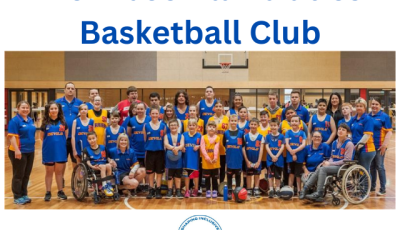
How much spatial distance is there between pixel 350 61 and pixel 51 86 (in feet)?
46.8

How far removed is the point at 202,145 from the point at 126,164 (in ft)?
4.01

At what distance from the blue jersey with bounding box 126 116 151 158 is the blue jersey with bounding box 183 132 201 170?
0.72 m

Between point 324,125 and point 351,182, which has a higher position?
point 324,125

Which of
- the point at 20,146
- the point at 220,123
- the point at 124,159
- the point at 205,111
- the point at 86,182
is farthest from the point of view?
the point at 205,111

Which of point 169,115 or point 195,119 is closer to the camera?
point 195,119

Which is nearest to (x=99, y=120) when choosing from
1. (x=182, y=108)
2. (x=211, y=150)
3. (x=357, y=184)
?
(x=182, y=108)

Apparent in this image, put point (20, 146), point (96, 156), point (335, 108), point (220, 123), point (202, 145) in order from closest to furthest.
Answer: point (20, 146) → point (96, 156) → point (202, 145) → point (220, 123) → point (335, 108)

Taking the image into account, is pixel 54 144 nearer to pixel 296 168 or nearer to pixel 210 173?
pixel 210 173

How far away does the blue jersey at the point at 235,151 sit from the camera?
5.42m

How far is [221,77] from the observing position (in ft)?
55.4

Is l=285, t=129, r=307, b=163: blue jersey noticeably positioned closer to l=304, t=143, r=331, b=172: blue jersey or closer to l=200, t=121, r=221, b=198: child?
l=304, t=143, r=331, b=172: blue jersey

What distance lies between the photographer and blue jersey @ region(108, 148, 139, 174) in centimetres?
552

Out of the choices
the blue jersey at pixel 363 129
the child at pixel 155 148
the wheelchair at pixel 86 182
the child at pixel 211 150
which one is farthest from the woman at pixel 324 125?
the wheelchair at pixel 86 182

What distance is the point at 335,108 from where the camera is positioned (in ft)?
19.3
